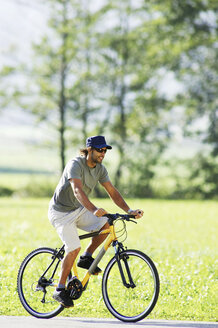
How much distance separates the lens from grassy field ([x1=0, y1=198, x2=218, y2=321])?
22.4 ft

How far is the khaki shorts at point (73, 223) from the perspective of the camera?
603cm

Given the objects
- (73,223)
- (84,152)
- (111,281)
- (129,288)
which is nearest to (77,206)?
(73,223)

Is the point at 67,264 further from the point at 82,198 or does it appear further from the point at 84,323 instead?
the point at 82,198

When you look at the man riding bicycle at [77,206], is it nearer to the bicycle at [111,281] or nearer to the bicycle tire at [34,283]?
the bicycle at [111,281]

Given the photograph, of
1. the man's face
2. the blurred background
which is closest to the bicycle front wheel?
the man's face

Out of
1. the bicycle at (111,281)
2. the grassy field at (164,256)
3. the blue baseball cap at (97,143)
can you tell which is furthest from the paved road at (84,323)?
the blue baseball cap at (97,143)

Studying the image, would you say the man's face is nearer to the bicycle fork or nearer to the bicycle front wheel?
the bicycle fork

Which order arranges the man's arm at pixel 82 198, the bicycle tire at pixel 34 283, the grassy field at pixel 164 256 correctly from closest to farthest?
the man's arm at pixel 82 198
the bicycle tire at pixel 34 283
the grassy field at pixel 164 256

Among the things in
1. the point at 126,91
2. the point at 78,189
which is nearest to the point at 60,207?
the point at 78,189

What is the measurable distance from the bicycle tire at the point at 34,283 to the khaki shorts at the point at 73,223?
40cm

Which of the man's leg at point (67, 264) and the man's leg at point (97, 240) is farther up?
the man's leg at point (97, 240)

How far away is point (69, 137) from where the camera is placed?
104ft

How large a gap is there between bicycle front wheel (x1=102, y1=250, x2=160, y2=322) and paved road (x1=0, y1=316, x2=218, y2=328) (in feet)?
0.41

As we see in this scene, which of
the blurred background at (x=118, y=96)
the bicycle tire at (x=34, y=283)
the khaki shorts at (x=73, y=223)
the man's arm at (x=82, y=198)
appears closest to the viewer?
the man's arm at (x=82, y=198)
